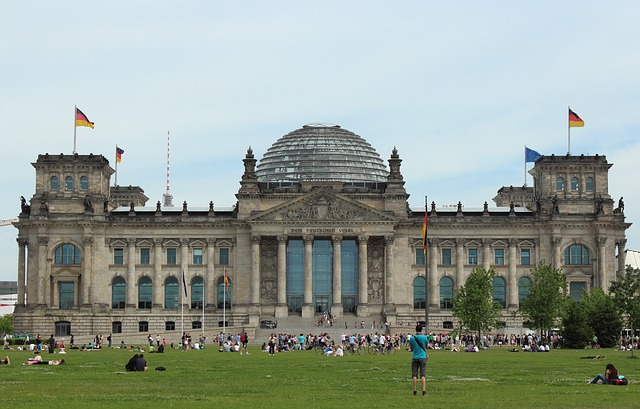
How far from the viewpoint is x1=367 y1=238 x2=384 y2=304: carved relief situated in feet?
455

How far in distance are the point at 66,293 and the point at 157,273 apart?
1110 centimetres

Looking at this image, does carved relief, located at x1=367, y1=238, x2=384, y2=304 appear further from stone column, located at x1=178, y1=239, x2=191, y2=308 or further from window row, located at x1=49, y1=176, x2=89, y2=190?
window row, located at x1=49, y1=176, x2=89, y2=190

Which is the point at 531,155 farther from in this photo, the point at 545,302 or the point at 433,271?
the point at 545,302

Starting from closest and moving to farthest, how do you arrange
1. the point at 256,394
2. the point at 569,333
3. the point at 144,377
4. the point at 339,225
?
the point at 256,394
the point at 144,377
the point at 569,333
the point at 339,225

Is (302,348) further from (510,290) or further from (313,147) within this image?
(313,147)

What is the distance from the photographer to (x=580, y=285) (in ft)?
456

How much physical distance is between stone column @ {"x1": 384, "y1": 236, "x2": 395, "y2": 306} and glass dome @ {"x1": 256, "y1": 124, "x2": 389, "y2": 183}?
48.4 ft

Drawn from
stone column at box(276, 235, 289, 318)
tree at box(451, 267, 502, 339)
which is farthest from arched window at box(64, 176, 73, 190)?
tree at box(451, 267, 502, 339)

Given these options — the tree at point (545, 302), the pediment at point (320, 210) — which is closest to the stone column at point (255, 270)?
the pediment at point (320, 210)

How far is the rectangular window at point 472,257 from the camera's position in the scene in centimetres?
14025

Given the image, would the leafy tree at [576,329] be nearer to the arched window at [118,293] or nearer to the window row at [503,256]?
the window row at [503,256]

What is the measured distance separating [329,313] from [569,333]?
46494 millimetres

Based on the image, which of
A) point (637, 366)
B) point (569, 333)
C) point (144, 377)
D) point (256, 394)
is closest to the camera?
point (256, 394)

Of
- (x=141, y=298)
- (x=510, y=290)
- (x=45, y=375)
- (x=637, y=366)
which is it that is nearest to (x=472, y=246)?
(x=510, y=290)
